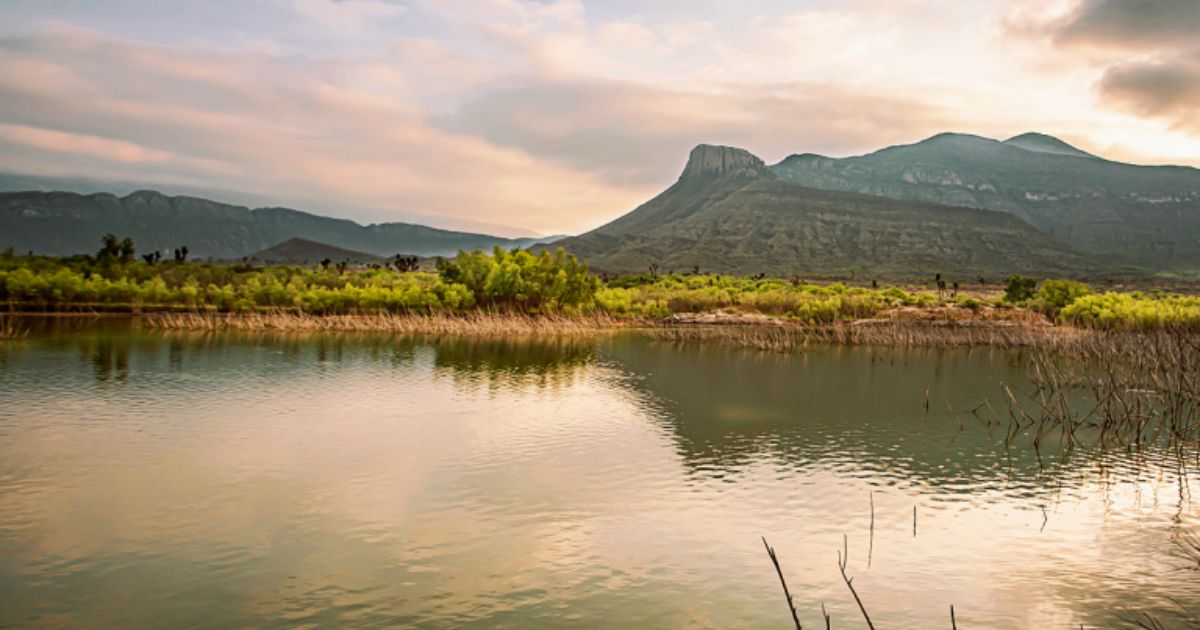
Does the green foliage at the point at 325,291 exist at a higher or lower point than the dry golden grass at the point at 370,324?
higher

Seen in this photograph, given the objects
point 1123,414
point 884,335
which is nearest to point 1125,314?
point 884,335

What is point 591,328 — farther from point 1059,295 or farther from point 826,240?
point 826,240

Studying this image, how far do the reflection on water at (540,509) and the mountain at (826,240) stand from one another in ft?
346

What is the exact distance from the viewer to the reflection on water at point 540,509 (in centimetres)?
930

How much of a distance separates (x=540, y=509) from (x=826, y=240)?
14468 centimetres

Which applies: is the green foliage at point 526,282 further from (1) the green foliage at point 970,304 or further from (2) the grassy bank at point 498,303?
(1) the green foliage at point 970,304

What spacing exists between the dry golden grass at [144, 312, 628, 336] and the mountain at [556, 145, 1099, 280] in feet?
272

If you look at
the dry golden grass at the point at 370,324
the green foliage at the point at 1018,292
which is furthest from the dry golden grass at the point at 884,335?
the green foliage at the point at 1018,292

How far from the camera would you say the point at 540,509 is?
12766 millimetres

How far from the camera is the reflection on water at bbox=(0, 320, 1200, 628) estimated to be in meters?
9.30

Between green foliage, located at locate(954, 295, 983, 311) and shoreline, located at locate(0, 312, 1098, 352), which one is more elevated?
green foliage, located at locate(954, 295, 983, 311)

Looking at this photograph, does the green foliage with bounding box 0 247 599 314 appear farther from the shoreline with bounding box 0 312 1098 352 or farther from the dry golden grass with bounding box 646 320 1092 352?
the dry golden grass with bounding box 646 320 1092 352

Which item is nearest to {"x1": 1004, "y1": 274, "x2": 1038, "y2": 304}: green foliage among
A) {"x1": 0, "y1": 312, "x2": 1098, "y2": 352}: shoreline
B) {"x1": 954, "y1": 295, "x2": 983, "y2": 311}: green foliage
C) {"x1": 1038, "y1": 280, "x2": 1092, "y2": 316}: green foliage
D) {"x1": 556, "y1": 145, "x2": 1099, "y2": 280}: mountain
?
{"x1": 1038, "y1": 280, "x2": 1092, "y2": 316}: green foliage

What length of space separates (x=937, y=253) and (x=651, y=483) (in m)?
138
